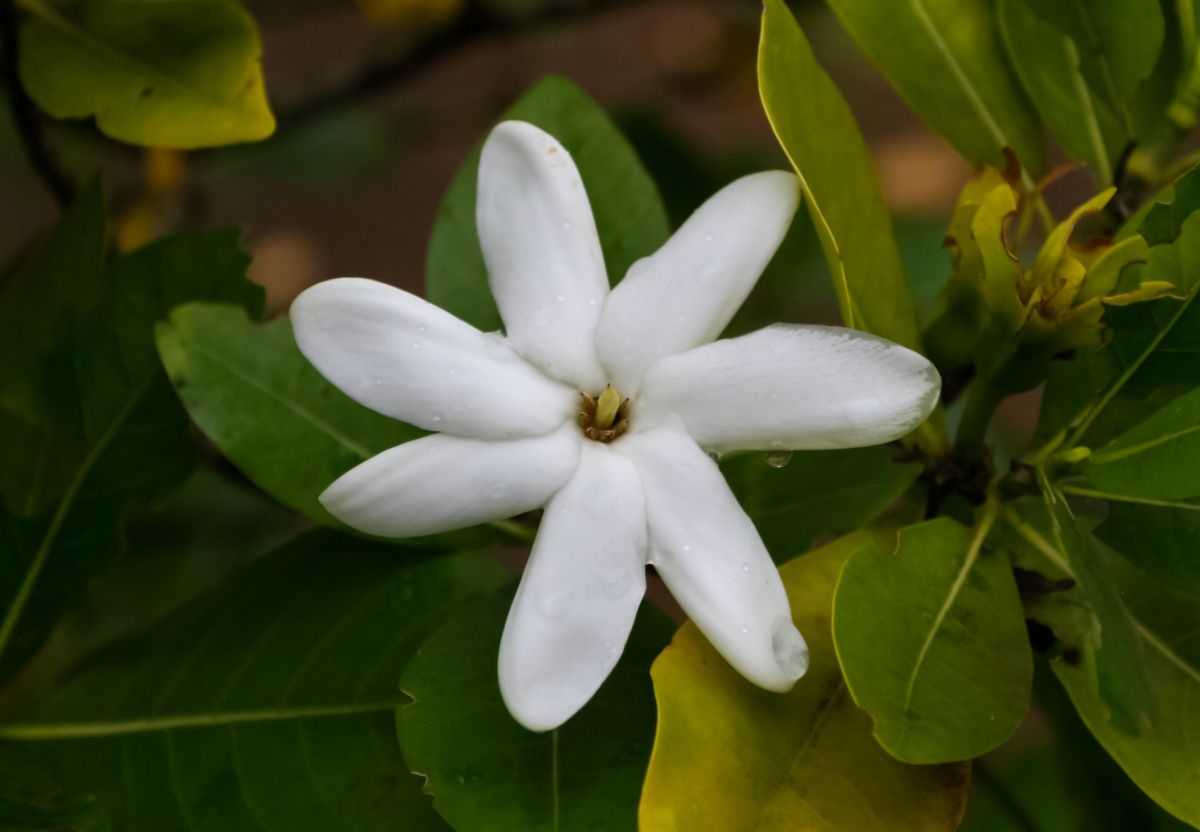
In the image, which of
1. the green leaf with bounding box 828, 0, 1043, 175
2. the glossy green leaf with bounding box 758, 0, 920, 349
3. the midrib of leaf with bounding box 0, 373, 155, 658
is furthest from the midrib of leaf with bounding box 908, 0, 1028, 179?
the midrib of leaf with bounding box 0, 373, 155, 658

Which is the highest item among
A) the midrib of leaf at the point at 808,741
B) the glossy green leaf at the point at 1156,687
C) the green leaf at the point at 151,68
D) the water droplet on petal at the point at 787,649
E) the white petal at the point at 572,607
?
the green leaf at the point at 151,68

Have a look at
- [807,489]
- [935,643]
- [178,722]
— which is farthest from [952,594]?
[178,722]

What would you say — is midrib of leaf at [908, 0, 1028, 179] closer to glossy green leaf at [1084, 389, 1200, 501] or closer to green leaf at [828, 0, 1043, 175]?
green leaf at [828, 0, 1043, 175]

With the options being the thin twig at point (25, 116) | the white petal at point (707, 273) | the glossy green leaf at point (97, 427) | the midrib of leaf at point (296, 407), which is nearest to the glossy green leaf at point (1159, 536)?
the white petal at point (707, 273)

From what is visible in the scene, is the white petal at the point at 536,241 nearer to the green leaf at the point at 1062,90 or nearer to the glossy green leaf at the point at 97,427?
the glossy green leaf at the point at 97,427

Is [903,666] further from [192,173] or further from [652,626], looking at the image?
[192,173]

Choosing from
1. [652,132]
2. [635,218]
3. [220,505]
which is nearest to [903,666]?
[635,218]
